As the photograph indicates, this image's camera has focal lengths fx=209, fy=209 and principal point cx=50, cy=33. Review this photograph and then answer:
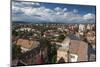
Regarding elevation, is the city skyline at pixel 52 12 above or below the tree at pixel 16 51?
above

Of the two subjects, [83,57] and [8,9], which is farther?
[83,57]

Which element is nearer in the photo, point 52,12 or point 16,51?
point 16,51

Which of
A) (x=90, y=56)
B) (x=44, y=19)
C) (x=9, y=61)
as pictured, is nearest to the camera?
(x=9, y=61)

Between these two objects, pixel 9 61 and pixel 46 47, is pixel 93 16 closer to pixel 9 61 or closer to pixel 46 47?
pixel 46 47

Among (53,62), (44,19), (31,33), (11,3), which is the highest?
(11,3)

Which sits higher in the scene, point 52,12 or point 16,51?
point 52,12

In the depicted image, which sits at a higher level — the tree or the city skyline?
the city skyline

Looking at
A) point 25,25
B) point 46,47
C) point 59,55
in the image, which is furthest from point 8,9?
point 59,55

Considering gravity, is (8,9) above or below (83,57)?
above
